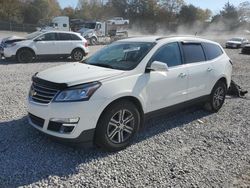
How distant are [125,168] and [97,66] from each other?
188cm

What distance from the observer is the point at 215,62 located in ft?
21.5

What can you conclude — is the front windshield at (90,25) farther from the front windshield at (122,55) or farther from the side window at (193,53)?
the front windshield at (122,55)

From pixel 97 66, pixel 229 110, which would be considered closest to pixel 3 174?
pixel 97 66

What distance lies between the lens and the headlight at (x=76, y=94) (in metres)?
4.15

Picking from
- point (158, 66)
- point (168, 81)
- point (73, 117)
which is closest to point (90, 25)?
point (168, 81)

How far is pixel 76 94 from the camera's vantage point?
4.18 m

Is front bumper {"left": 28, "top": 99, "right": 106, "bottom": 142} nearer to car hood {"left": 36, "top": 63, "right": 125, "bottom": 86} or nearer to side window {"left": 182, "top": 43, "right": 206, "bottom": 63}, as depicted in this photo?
car hood {"left": 36, "top": 63, "right": 125, "bottom": 86}

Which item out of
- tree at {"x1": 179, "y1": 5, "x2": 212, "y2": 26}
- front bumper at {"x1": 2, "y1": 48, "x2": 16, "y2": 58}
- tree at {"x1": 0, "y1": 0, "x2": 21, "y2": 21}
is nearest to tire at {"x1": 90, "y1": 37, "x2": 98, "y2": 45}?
front bumper at {"x1": 2, "y1": 48, "x2": 16, "y2": 58}

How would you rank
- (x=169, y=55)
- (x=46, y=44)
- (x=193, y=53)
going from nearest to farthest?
1. (x=169, y=55)
2. (x=193, y=53)
3. (x=46, y=44)

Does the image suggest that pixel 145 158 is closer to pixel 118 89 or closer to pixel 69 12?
pixel 118 89

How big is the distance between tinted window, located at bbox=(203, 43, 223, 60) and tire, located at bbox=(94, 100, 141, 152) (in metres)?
2.63

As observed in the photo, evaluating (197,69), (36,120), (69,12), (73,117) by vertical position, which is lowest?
(36,120)

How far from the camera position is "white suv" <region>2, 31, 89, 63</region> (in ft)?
47.2

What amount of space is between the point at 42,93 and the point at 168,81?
2160 millimetres
